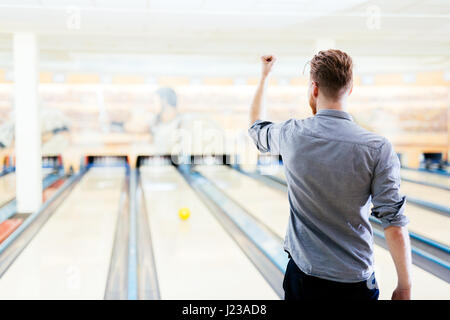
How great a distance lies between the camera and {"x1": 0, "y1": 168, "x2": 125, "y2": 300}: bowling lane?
304cm

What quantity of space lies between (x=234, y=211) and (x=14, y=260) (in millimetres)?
2826

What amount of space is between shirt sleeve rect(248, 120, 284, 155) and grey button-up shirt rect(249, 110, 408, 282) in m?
0.01

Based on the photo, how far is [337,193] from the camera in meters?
1.22

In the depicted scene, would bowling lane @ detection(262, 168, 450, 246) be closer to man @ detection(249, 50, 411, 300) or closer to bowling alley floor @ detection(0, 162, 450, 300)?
bowling alley floor @ detection(0, 162, 450, 300)

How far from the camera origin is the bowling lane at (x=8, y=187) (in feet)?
20.9

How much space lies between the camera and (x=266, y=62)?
1541 mm

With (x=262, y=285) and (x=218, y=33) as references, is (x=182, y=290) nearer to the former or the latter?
(x=262, y=285)

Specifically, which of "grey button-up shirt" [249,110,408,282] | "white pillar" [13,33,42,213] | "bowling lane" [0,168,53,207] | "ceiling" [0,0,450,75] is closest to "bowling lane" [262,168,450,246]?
"ceiling" [0,0,450,75]

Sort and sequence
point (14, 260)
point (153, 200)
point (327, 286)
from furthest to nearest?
point (153, 200) < point (14, 260) < point (327, 286)

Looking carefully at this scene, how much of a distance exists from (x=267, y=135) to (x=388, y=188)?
427mm

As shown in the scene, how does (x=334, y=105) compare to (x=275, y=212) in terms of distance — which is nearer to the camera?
(x=334, y=105)

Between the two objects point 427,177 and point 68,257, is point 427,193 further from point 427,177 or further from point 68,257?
point 68,257

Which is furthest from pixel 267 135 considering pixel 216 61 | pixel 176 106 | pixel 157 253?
pixel 176 106

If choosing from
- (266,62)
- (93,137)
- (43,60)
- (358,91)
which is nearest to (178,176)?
(93,137)
